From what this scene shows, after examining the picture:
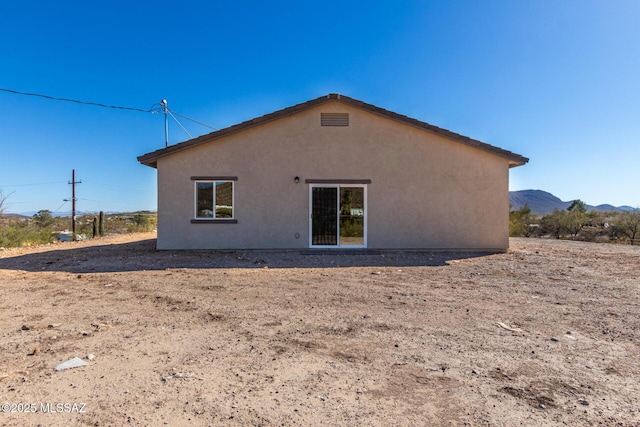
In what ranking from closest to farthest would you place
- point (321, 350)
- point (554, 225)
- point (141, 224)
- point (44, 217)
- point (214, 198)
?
point (321, 350) → point (214, 198) → point (141, 224) → point (554, 225) → point (44, 217)

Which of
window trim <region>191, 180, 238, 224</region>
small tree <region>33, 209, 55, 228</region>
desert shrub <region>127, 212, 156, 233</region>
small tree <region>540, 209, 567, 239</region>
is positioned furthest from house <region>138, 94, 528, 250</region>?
small tree <region>33, 209, 55, 228</region>

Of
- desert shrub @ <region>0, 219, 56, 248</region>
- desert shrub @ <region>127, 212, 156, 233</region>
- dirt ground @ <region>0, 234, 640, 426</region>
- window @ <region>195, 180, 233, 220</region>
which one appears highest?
window @ <region>195, 180, 233, 220</region>

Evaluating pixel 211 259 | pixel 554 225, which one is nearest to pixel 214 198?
pixel 211 259

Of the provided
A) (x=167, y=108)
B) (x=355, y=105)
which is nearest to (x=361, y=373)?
(x=355, y=105)

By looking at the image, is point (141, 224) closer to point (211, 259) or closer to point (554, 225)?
point (211, 259)

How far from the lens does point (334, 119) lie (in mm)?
11656

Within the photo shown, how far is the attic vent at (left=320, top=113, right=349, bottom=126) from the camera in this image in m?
11.6

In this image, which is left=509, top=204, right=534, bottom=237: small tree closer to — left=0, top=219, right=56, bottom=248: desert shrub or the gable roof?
the gable roof

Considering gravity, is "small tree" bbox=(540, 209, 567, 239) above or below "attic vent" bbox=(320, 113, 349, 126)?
below

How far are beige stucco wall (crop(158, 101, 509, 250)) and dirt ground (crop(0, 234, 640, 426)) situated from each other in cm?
403

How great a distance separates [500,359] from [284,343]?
2220 mm

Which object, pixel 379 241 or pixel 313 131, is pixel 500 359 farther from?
pixel 313 131

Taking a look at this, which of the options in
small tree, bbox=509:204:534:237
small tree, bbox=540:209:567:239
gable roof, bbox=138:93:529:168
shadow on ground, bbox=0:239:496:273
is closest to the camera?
shadow on ground, bbox=0:239:496:273

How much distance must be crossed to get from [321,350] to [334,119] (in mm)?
9151
